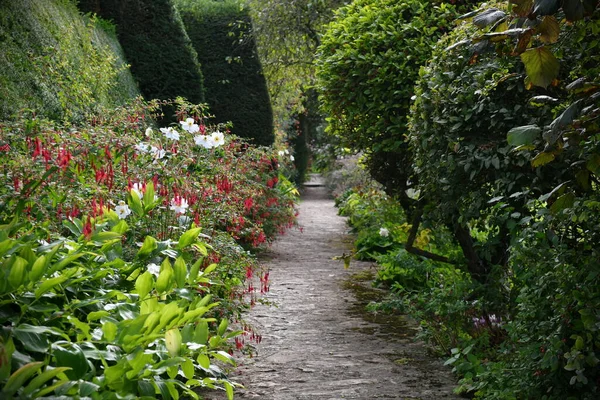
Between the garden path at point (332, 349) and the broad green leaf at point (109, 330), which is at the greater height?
the broad green leaf at point (109, 330)

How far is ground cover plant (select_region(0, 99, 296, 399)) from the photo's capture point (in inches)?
97.8

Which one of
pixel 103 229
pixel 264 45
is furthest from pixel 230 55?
pixel 103 229

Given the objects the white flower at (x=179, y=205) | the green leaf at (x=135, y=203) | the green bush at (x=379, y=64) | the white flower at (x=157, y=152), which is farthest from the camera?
the green bush at (x=379, y=64)

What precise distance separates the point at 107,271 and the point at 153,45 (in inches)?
350

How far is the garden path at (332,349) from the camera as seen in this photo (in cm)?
439

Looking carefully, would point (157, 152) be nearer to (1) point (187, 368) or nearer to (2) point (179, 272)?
(2) point (179, 272)

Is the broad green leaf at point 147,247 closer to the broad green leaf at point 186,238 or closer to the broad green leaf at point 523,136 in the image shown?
the broad green leaf at point 186,238

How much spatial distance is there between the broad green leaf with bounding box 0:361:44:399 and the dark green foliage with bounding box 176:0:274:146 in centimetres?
1098

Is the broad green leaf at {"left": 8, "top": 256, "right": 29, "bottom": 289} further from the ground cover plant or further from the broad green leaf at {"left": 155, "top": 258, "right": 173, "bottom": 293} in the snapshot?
the broad green leaf at {"left": 155, "top": 258, "right": 173, "bottom": 293}

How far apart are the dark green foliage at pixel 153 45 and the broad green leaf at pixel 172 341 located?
9.15 m

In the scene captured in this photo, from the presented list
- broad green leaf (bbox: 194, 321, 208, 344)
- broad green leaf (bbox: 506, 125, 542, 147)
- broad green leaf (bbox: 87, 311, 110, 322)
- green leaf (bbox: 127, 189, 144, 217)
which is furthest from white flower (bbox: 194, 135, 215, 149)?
broad green leaf (bbox: 506, 125, 542, 147)

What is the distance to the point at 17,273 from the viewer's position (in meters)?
2.49

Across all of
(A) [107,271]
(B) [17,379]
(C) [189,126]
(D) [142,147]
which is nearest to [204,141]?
(C) [189,126]

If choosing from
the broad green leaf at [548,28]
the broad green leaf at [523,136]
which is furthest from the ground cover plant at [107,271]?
the broad green leaf at [548,28]
